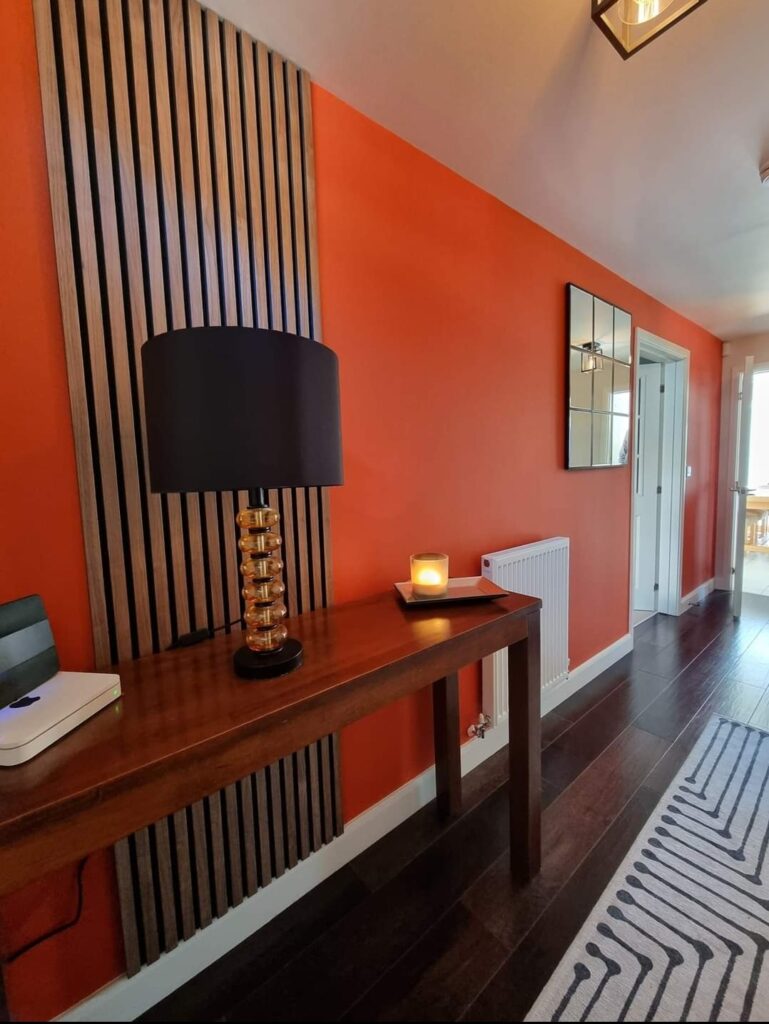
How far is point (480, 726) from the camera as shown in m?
1.78

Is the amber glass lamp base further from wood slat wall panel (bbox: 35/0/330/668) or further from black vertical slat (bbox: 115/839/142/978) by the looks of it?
black vertical slat (bbox: 115/839/142/978)

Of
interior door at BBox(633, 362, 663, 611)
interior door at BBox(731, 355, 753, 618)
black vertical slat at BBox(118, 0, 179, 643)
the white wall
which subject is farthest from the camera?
the white wall

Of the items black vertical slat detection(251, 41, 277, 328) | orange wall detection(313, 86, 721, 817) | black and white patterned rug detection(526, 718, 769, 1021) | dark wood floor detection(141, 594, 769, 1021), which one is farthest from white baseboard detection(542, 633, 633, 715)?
black vertical slat detection(251, 41, 277, 328)

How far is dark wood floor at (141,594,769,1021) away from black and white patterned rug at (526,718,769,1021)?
0.05m

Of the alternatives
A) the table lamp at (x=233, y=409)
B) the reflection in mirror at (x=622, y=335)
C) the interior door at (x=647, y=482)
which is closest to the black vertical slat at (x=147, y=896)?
the table lamp at (x=233, y=409)

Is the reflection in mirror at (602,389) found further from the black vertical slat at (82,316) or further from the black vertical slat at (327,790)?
the black vertical slat at (82,316)

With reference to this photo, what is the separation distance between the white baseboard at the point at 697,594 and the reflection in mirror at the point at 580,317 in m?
2.70

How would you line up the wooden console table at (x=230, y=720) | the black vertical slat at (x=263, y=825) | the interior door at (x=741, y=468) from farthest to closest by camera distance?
the interior door at (x=741, y=468) < the black vertical slat at (x=263, y=825) < the wooden console table at (x=230, y=720)

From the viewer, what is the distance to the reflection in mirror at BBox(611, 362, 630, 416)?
99.2 inches

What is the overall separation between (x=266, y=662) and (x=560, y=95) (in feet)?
6.05

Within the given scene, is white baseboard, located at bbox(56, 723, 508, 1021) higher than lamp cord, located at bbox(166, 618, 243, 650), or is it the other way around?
lamp cord, located at bbox(166, 618, 243, 650)

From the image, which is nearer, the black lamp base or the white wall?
the black lamp base

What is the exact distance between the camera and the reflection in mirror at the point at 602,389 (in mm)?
2359

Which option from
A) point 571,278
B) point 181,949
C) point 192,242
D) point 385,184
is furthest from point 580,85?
point 181,949
